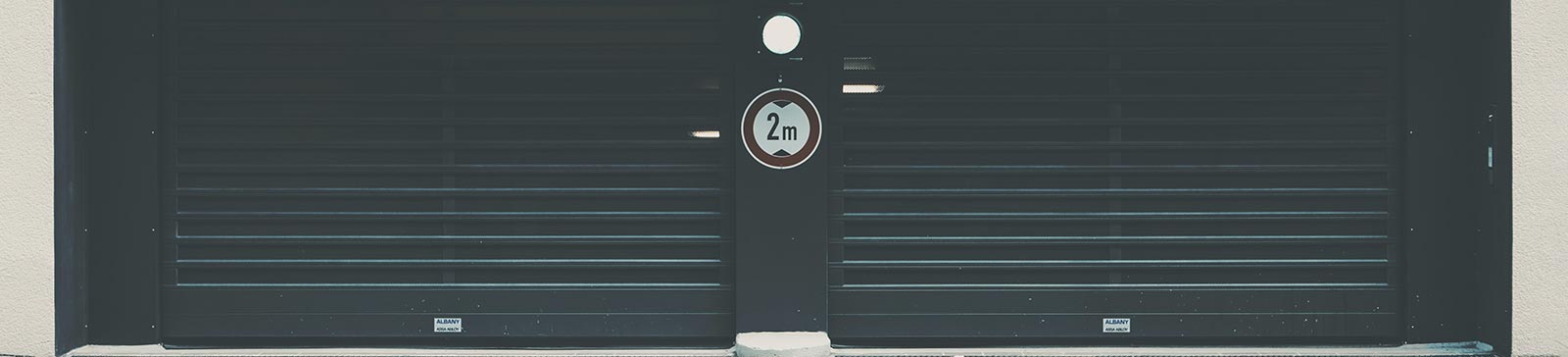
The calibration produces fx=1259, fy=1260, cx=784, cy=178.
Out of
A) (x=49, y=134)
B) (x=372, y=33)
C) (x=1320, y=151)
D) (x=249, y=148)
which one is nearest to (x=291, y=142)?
(x=249, y=148)

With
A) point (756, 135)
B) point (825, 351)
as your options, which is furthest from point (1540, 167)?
point (756, 135)

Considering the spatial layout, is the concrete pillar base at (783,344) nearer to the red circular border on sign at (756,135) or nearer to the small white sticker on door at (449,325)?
the red circular border on sign at (756,135)

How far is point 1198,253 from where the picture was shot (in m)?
6.50

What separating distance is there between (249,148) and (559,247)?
1.65 meters

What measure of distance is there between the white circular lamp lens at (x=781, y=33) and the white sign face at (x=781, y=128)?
271mm

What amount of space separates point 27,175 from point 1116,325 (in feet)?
17.8

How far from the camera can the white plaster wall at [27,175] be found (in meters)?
6.00

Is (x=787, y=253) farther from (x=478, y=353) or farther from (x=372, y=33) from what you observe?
(x=372, y=33)

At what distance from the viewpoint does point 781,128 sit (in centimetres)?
629

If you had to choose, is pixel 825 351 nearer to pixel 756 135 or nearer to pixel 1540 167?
pixel 756 135

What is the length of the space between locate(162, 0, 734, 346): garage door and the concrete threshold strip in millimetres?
114

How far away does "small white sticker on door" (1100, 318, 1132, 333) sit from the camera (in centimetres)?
650

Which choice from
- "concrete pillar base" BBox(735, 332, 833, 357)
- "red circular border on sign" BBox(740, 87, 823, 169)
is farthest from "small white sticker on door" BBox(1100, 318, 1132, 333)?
"red circular border on sign" BBox(740, 87, 823, 169)

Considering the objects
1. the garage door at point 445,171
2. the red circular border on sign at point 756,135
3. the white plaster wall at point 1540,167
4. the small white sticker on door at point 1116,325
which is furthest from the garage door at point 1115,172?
the garage door at point 445,171
